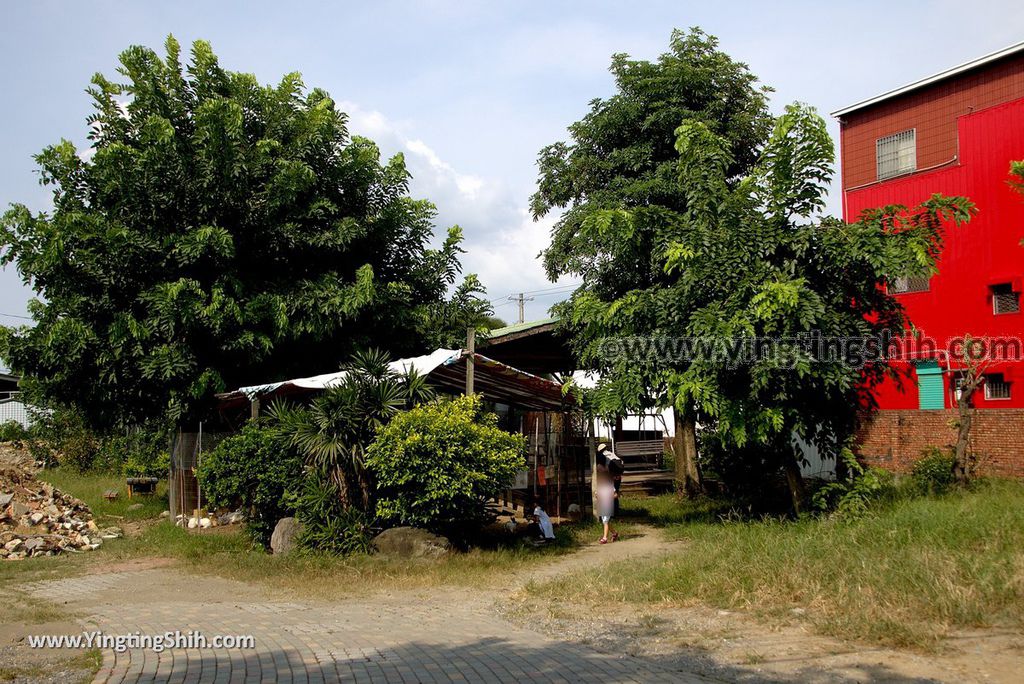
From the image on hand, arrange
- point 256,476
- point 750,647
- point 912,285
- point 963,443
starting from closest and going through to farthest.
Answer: point 750,647, point 256,476, point 963,443, point 912,285

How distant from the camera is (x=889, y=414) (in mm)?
20906

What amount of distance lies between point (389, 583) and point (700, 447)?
41.1 ft

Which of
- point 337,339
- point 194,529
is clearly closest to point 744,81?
point 337,339

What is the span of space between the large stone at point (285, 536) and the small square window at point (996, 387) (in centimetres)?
1667

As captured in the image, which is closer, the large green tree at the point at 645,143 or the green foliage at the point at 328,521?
the green foliage at the point at 328,521

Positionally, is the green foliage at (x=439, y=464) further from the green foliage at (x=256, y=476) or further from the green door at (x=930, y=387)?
the green door at (x=930, y=387)

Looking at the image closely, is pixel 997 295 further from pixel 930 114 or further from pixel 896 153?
pixel 930 114

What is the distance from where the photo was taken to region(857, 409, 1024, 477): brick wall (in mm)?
17984

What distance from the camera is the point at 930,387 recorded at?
882 inches

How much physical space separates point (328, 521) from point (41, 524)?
6.19 meters

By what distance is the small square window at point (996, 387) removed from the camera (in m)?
20.5

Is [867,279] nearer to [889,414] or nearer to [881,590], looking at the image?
[881,590]

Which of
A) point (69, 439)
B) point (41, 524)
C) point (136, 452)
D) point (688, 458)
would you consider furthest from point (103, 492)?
point (688, 458)

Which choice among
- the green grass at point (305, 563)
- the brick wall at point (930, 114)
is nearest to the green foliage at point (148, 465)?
the green grass at point (305, 563)
